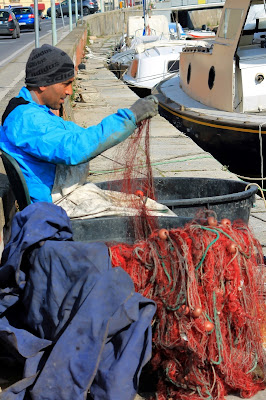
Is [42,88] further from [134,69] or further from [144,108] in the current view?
[134,69]

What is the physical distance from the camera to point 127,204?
397 centimetres

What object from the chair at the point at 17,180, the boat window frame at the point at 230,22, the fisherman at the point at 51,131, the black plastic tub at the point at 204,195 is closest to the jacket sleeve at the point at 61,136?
the fisherman at the point at 51,131

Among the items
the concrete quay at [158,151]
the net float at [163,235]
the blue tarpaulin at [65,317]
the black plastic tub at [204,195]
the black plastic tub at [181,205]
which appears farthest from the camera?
the concrete quay at [158,151]

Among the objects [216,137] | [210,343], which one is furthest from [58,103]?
[216,137]

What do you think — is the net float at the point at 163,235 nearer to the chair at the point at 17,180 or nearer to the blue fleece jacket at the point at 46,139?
the blue fleece jacket at the point at 46,139

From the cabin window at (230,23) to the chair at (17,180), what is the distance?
770 centimetres

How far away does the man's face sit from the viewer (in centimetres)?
365

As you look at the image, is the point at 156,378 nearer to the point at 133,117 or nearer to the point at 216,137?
the point at 133,117

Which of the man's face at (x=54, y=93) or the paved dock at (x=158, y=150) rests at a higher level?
the man's face at (x=54, y=93)

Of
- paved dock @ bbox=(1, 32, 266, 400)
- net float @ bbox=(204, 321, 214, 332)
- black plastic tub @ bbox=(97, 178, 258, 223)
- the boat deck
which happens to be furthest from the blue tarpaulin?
the boat deck

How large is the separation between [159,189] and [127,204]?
0.92m

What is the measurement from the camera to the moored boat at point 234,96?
31.2 feet

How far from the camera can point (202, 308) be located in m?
3.01

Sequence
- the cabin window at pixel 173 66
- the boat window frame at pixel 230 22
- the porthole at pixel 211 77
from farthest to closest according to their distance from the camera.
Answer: the cabin window at pixel 173 66 < the porthole at pixel 211 77 < the boat window frame at pixel 230 22
